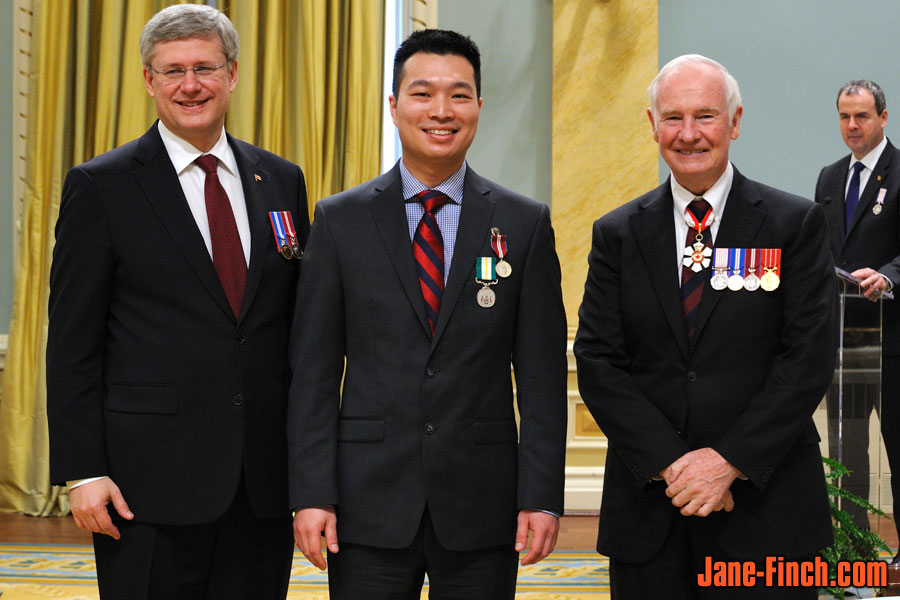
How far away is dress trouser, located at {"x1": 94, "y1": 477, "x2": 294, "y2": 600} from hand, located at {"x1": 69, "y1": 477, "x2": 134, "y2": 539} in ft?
0.18

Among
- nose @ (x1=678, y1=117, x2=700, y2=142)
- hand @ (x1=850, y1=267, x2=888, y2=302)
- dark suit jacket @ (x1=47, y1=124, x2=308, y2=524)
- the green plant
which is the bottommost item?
the green plant

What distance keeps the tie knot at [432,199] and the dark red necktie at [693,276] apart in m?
0.55

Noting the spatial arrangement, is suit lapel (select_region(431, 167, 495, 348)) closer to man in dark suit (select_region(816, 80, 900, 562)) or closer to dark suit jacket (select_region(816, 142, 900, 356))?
man in dark suit (select_region(816, 80, 900, 562))

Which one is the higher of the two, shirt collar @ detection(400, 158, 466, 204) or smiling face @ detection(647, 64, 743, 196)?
smiling face @ detection(647, 64, 743, 196)

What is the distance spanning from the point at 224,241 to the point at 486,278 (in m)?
0.60

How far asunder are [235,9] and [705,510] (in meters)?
4.07

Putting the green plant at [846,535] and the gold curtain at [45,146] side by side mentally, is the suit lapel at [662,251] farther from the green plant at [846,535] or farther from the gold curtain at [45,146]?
the gold curtain at [45,146]

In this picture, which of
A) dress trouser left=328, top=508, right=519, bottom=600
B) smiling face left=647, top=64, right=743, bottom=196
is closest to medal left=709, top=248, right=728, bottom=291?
smiling face left=647, top=64, right=743, bottom=196

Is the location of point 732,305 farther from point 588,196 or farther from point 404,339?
point 588,196

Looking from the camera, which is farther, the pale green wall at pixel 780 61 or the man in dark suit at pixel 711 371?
the pale green wall at pixel 780 61

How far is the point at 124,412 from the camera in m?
2.12

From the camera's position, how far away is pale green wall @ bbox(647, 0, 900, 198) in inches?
209

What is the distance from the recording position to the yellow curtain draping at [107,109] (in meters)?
5.12

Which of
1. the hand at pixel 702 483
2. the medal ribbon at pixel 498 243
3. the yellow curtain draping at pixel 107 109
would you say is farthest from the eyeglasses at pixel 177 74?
the yellow curtain draping at pixel 107 109
